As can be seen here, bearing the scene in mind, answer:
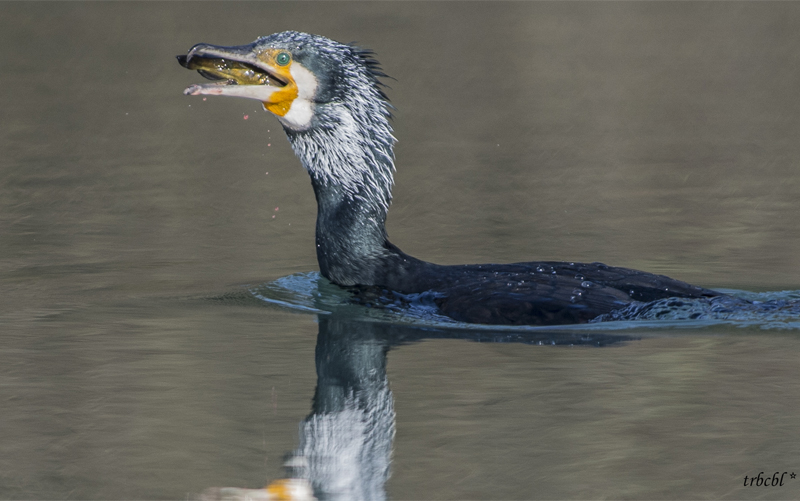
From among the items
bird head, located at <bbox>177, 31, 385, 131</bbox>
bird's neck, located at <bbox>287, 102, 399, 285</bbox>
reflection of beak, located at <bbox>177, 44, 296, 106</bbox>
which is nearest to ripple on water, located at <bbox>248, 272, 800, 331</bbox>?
bird's neck, located at <bbox>287, 102, 399, 285</bbox>

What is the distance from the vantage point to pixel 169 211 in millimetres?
10156

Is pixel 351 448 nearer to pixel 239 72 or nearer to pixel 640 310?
pixel 640 310

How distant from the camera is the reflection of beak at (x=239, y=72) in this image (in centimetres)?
678

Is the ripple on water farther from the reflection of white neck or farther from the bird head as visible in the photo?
the reflection of white neck

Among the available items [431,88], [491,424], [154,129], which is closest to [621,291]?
[491,424]

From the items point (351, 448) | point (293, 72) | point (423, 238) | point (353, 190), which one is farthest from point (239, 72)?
point (351, 448)

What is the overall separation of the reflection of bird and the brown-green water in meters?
0.35

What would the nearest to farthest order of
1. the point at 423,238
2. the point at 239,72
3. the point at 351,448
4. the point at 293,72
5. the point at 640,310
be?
the point at 351,448 < the point at 640,310 < the point at 293,72 < the point at 239,72 < the point at 423,238

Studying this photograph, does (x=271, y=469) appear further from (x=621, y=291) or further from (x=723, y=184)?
(x=723, y=184)

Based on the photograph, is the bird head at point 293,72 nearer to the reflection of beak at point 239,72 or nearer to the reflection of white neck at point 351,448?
the reflection of beak at point 239,72

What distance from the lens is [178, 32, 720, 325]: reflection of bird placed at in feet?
21.8

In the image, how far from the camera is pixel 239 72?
23.4 feet

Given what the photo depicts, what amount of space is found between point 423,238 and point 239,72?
264cm

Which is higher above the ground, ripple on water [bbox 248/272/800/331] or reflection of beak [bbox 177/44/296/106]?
reflection of beak [bbox 177/44/296/106]
